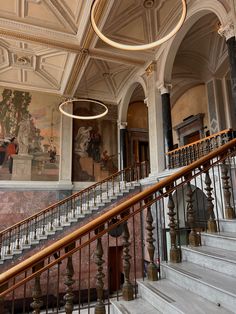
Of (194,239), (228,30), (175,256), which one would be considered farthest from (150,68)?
(175,256)

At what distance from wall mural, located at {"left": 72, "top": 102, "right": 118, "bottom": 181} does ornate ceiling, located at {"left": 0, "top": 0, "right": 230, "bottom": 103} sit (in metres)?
1.40

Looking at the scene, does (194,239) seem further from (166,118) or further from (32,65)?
(32,65)

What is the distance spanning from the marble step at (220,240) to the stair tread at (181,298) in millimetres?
738

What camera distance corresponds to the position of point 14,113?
410 inches

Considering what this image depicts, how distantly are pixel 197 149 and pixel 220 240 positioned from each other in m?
4.32

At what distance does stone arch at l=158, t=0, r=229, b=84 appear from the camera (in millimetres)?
5781

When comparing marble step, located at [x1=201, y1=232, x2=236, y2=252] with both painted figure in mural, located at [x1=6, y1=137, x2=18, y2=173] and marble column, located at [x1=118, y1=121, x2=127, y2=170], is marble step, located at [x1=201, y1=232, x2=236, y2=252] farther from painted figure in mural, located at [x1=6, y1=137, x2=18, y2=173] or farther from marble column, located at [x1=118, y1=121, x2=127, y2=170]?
painted figure in mural, located at [x1=6, y1=137, x2=18, y2=173]

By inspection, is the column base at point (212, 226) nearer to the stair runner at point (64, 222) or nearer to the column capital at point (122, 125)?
the stair runner at point (64, 222)

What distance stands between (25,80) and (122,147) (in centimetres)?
545

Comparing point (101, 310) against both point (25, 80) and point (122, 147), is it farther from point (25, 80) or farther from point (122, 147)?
point (25, 80)

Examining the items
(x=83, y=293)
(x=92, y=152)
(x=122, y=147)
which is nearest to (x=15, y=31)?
(x=92, y=152)

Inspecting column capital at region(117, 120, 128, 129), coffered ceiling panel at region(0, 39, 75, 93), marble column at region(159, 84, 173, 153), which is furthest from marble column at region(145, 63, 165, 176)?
coffered ceiling panel at region(0, 39, 75, 93)

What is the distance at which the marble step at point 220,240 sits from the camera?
259 centimetres

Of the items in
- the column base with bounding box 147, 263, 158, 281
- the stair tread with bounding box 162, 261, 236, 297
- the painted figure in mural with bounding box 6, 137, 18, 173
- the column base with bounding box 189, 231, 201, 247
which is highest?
the painted figure in mural with bounding box 6, 137, 18, 173
